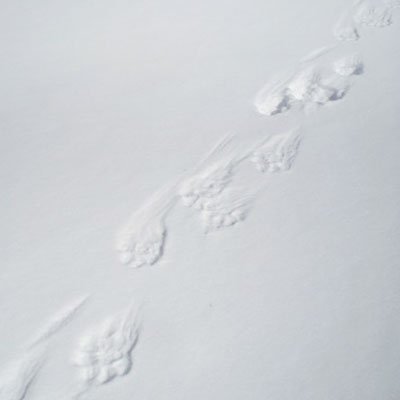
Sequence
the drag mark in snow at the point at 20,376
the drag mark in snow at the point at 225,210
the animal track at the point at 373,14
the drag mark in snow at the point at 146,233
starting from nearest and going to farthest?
the drag mark in snow at the point at 20,376 < the drag mark in snow at the point at 146,233 < the drag mark in snow at the point at 225,210 < the animal track at the point at 373,14

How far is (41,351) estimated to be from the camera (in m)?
1.39

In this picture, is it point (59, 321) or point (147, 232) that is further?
point (147, 232)

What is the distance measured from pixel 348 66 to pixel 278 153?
87 centimetres

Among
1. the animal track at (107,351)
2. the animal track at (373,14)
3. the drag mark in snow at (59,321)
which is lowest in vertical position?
the animal track at (107,351)

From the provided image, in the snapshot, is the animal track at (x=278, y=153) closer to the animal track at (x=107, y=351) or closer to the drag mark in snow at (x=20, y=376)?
the animal track at (x=107, y=351)

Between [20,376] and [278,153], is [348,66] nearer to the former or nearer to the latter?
[278,153]

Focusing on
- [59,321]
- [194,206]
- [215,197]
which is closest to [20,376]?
[59,321]

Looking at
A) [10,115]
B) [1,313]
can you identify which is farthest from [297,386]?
[10,115]

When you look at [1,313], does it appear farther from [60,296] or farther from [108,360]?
[108,360]

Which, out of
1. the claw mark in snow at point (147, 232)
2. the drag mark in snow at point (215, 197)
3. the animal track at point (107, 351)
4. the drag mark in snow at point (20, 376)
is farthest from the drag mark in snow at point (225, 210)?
the drag mark in snow at point (20, 376)

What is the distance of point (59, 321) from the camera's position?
145 centimetres

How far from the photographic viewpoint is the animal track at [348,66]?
92.9 inches

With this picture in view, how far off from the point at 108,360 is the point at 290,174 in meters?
1.20

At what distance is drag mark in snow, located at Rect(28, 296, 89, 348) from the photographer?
142 cm
